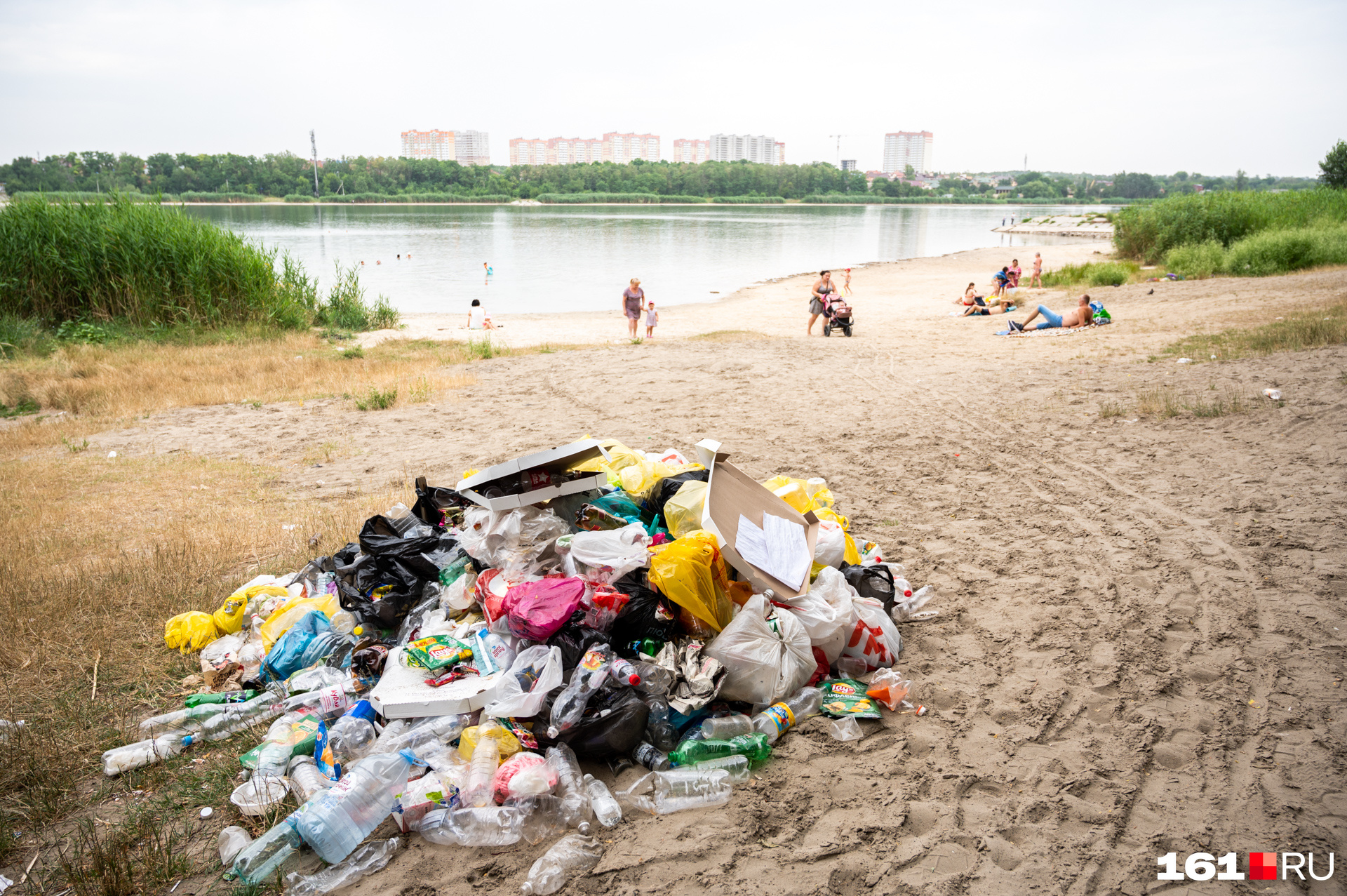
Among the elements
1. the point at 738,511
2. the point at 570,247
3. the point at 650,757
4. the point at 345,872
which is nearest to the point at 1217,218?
the point at 738,511

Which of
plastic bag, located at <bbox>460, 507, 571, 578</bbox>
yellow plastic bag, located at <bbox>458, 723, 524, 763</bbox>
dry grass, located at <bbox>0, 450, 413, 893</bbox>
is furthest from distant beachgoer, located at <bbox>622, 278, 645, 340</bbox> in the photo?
yellow plastic bag, located at <bbox>458, 723, 524, 763</bbox>

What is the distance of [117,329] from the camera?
13.0 metres

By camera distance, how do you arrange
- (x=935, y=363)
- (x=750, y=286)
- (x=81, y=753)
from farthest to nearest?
(x=750, y=286)
(x=935, y=363)
(x=81, y=753)

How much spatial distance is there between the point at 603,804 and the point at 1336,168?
4990 centimetres

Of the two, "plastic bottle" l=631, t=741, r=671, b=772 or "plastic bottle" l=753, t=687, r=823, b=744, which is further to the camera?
"plastic bottle" l=753, t=687, r=823, b=744

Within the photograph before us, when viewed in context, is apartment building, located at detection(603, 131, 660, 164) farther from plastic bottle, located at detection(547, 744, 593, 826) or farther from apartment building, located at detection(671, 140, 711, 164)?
plastic bottle, located at detection(547, 744, 593, 826)

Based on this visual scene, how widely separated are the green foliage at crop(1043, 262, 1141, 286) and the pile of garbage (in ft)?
56.8

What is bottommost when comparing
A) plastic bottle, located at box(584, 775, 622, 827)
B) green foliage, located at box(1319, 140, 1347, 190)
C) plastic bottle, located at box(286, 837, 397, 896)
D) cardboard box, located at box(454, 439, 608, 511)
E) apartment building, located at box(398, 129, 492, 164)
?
plastic bottle, located at box(286, 837, 397, 896)

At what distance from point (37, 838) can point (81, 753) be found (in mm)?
444

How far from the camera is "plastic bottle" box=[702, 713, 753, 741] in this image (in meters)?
2.93

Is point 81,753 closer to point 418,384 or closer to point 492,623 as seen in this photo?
point 492,623

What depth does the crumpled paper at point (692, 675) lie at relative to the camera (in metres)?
2.99

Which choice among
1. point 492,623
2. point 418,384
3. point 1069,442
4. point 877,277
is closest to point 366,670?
point 492,623
